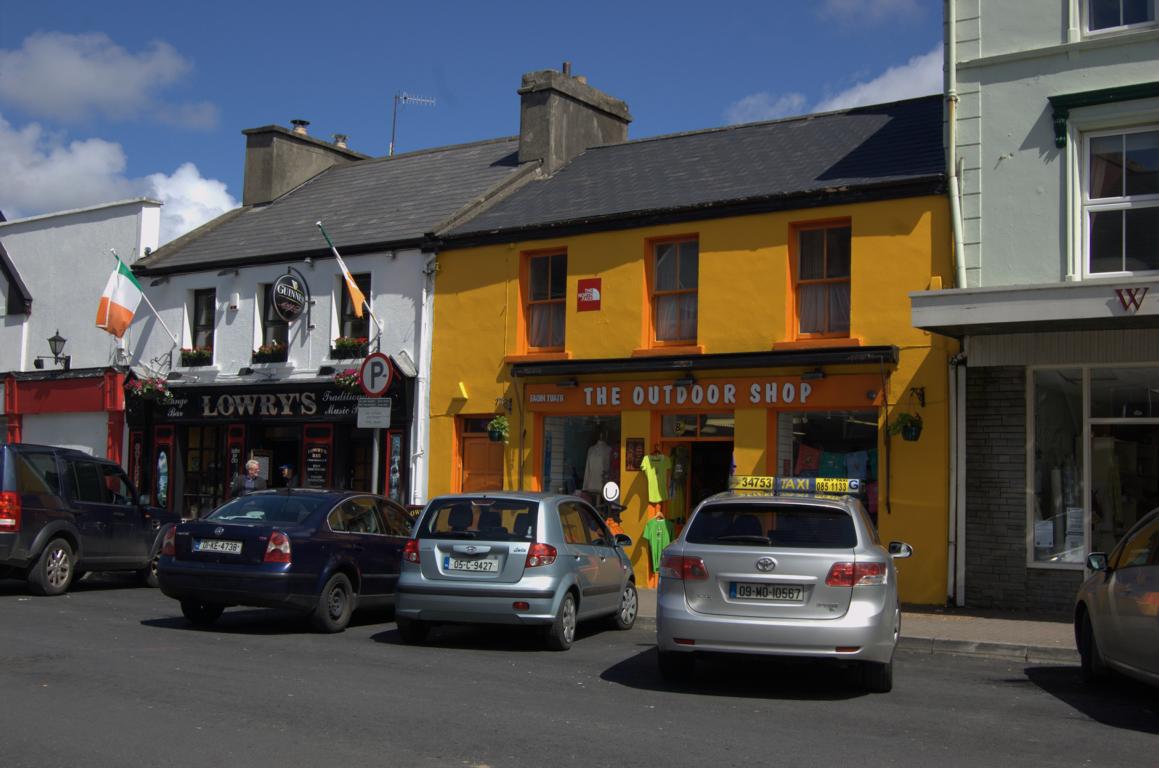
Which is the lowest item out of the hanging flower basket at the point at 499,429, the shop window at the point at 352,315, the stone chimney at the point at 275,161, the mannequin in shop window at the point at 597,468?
the mannequin in shop window at the point at 597,468

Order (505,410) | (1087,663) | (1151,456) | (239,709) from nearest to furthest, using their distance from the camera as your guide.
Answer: (239,709) < (1087,663) < (1151,456) < (505,410)

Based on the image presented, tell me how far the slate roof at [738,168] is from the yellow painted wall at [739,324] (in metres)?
0.37

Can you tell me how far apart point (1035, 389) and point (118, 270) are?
1776 cm

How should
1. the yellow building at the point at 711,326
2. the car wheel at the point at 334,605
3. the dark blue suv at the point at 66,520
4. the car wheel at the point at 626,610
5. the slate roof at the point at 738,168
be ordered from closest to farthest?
the car wheel at the point at 334,605 → the car wheel at the point at 626,610 → the dark blue suv at the point at 66,520 → the yellow building at the point at 711,326 → the slate roof at the point at 738,168

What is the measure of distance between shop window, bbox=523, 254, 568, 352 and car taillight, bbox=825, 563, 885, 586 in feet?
37.0

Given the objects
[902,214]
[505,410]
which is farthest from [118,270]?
[902,214]

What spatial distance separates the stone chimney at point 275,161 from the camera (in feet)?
88.9

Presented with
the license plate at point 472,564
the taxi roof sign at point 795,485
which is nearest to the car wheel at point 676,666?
the taxi roof sign at point 795,485

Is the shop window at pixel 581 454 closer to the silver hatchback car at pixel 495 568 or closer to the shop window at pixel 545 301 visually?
the shop window at pixel 545 301

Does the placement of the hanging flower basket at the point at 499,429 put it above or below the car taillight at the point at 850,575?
above

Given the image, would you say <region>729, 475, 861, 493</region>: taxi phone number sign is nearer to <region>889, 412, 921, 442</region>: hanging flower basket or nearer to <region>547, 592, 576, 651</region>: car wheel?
<region>547, 592, 576, 651</region>: car wheel

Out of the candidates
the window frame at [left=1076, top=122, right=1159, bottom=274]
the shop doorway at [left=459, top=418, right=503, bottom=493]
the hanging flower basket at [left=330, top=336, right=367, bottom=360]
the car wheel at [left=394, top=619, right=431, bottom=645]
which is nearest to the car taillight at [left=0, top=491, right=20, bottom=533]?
the car wheel at [left=394, top=619, right=431, bottom=645]

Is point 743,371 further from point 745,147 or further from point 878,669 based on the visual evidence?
point 878,669

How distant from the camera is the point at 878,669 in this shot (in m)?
9.43
